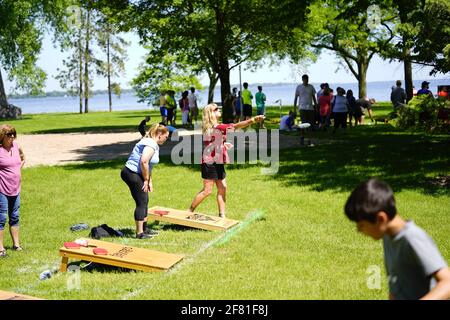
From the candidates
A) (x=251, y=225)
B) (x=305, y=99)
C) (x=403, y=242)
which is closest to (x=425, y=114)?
(x=305, y=99)

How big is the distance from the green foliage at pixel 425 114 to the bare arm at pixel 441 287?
12490 millimetres

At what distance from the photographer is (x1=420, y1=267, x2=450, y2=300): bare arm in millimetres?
2854

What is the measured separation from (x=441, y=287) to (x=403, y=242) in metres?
0.30

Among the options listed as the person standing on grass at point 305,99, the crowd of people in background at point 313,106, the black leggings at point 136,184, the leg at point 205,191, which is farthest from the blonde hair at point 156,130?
the person standing on grass at point 305,99

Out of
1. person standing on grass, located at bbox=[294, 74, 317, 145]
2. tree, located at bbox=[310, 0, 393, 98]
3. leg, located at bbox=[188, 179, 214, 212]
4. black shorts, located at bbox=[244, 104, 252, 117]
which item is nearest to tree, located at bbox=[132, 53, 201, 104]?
tree, located at bbox=[310, 0, 393, 98]

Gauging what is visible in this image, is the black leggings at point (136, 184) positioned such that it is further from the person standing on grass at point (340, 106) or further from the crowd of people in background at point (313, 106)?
the person standing on grass at point (340, 106)

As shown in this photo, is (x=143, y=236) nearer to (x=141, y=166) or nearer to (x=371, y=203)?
(x=141, y=166)

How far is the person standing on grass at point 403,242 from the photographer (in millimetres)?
2895

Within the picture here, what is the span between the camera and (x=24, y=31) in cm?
4388

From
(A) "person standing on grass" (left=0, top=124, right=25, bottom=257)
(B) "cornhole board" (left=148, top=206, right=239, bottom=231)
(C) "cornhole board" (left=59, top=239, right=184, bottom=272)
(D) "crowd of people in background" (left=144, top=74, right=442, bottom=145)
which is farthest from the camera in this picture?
(D) "crowd of people in background" (left=144, top=74, right=442, bottom=145)

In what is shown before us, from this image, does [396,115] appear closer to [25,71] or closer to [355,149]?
[355,149]

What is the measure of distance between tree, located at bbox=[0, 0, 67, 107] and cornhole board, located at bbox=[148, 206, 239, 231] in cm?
3574

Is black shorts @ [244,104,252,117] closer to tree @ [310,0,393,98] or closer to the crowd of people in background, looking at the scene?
the crowd of people in background

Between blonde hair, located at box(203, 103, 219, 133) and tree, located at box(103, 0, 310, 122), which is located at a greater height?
tree, located at box(103, 0, 310, 122)
